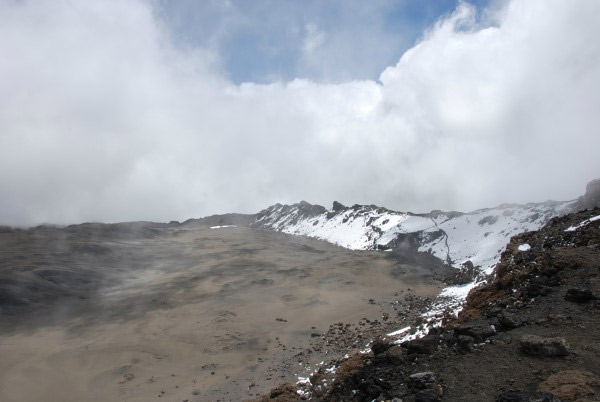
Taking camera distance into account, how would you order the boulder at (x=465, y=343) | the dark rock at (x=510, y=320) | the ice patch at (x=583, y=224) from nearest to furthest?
the boulder at (x=465, y=343)
the dark rock at (x=510, y=320)
the ice patch at (x=583, y=224)

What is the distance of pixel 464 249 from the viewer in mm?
41000

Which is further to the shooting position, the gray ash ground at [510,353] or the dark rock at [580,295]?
the dark rock at [580,295]

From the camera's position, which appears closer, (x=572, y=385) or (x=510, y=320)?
(x=572, y=385)

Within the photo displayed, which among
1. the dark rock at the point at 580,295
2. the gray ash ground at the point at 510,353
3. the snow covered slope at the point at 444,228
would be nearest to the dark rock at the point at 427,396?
the gray ash ground at the point at 510,353

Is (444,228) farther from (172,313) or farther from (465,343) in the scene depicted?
(465,343)

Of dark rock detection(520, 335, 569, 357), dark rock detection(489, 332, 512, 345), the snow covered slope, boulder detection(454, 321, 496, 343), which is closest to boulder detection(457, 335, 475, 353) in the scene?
boulder detection(454, 321, 496, 343)

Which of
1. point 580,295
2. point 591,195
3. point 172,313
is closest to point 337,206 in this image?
point 591,195

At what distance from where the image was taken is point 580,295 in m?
8.52

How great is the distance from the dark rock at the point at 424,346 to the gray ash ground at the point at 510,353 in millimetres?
19

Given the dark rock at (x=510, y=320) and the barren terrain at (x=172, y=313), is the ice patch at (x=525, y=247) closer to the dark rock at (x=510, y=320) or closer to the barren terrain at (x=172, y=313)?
the dark rock at (x=510, y=320)

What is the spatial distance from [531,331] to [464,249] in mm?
35654

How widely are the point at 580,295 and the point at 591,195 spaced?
30598 mm

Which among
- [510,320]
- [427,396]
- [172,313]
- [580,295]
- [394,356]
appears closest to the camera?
[427,396]

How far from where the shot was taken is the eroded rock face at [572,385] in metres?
5.58
